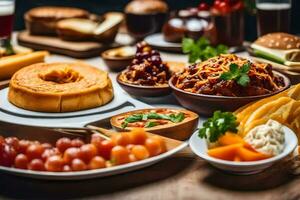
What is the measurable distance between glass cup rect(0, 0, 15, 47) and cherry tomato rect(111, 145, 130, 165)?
1367mm

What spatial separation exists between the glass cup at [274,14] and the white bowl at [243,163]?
3.88 feet

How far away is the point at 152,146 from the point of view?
1.59 meters

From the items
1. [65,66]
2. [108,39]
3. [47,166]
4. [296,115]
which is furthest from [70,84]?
[108,39]

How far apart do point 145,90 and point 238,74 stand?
15.3 inches

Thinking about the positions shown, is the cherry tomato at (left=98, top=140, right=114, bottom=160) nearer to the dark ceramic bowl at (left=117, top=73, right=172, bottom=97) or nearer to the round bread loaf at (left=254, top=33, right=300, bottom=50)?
the dark ceramic bowl at (left=117, top=73, right=172, bottom=97)

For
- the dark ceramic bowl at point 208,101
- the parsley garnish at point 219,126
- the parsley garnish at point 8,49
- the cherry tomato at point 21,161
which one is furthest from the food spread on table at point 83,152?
the parsley garnish at point 8,49

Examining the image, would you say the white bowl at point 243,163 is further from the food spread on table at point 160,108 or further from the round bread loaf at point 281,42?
the round bread loaf at point 281,42

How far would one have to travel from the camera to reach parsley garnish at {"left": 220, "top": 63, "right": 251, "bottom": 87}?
6.16ft

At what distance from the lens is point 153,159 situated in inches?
62.2

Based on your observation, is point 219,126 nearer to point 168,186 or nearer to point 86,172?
point 168,186

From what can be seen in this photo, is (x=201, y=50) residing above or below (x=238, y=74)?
below

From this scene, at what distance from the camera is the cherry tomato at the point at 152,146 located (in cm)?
159

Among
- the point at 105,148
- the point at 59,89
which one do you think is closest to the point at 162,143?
the point at 105,148

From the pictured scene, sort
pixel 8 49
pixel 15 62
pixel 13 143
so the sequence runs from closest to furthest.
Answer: pixel 13 143, pixel 15 62, pixel 8 49
